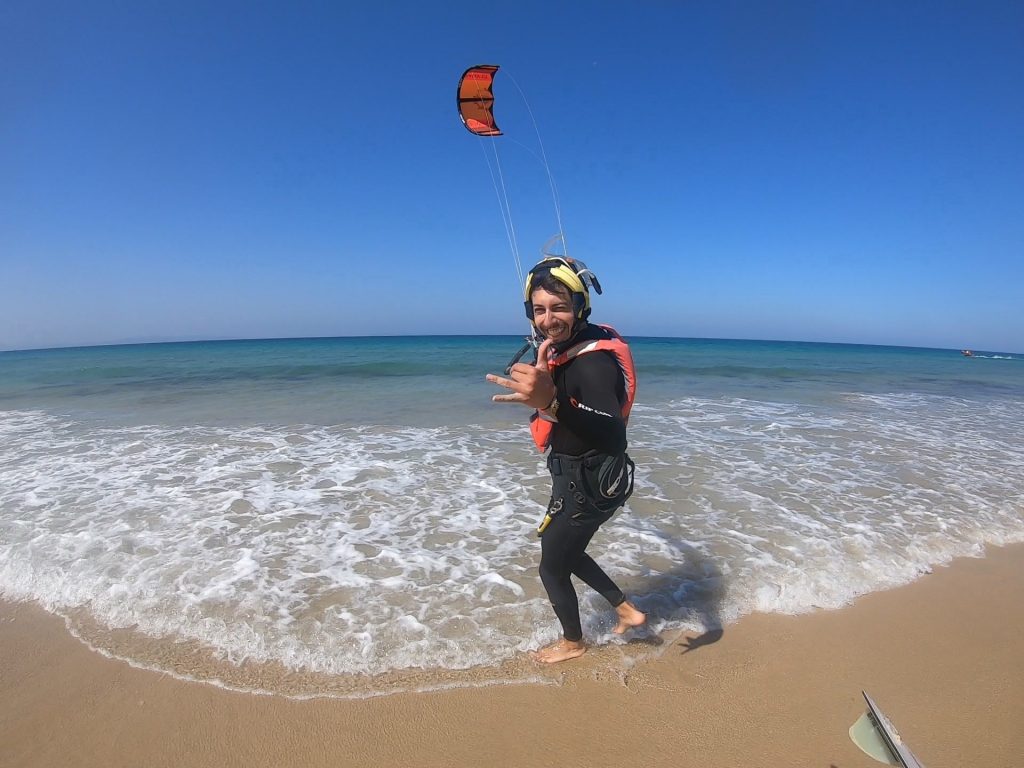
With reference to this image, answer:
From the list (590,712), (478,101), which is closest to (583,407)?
(590,712)

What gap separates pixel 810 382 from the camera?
76.3ft

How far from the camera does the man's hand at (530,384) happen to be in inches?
88.4

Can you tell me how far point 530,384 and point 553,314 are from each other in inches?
21.8

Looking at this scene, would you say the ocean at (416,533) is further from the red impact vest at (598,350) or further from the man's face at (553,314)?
the man's face at (553,314)

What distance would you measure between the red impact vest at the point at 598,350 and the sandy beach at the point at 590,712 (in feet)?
5.37

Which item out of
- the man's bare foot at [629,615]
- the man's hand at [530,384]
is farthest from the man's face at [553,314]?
the man's bare foot at [629,615]

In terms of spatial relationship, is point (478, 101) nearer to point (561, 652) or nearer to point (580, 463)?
point (580, 463)

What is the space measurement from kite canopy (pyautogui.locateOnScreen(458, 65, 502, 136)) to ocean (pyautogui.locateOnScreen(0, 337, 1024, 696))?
4.22 meters

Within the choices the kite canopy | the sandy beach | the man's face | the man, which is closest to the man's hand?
the man

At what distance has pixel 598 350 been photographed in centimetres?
262

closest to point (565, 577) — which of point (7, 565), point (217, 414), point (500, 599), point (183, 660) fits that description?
point (500, 599)

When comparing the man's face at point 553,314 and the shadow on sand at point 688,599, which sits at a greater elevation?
the man's face at point 553,314

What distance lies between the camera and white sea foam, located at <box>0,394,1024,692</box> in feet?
12.7

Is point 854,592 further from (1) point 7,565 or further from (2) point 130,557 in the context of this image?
(1) point 7,565
